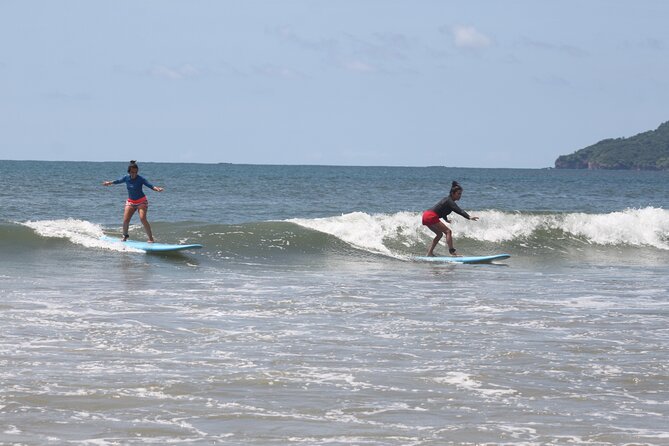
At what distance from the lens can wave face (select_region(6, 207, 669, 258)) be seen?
2134cm

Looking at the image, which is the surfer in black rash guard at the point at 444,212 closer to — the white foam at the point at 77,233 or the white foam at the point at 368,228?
the white foam at the point at 368,228

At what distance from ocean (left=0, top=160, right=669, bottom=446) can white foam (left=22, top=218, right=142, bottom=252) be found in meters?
0.08

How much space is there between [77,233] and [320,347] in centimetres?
1254

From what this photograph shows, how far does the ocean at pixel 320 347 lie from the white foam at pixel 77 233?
0.08 m

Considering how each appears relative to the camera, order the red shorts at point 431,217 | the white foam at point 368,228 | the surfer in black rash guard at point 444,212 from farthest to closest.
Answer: the white foam at point 368,228 < the red shorts at point 431,217 < the surfer in black rash guard at point 444,212

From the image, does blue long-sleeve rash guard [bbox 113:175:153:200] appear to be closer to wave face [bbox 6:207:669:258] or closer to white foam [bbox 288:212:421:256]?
wave face [bbox 6:207:669:258]

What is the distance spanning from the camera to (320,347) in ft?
32.3

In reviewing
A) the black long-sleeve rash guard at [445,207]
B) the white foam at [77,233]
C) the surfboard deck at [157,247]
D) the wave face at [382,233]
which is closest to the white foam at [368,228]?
the wave face at [382,233]

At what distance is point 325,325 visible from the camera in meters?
11.1

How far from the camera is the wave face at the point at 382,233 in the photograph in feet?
70.0

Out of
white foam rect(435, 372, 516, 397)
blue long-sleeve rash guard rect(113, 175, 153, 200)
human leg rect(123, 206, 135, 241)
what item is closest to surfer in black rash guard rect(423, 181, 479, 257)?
Answer: blue long-sleeve rash guard rect(113, 175, 153, 200)

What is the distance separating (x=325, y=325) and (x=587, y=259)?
40.8 feet

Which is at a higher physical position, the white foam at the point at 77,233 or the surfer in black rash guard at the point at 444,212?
the surfer in black rash guard at the point at 444,212

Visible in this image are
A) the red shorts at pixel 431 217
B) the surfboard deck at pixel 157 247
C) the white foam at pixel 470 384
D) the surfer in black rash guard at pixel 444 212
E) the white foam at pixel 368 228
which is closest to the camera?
the white foam at pixel 470 384
